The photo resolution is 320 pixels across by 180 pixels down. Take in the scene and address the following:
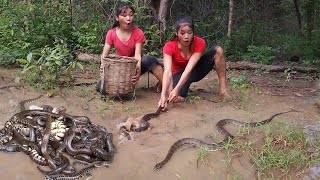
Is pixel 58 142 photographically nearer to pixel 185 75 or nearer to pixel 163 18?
pixel 185 75


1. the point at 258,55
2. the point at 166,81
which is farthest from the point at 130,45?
the point at 258,55

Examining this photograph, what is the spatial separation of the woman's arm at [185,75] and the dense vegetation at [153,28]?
2678mm

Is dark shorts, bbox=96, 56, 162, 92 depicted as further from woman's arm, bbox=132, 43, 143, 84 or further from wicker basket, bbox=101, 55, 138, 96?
wicker basket, bbox=101, 55, 138, 96

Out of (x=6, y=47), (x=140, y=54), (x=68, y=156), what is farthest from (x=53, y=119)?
(x=6, y=47)

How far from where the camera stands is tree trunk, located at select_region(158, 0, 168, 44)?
841cm

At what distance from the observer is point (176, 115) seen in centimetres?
485

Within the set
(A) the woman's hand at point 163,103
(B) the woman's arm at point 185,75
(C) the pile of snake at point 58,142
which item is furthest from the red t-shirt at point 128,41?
(C) the pile of snake at point 58,142

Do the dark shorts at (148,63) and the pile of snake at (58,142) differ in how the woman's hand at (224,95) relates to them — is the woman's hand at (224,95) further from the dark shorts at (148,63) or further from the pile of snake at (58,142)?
the pile of snake at (58,142)

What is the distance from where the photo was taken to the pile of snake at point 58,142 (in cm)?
352

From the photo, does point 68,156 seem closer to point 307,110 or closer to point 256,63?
point 307,110

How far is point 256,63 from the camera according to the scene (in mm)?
7949

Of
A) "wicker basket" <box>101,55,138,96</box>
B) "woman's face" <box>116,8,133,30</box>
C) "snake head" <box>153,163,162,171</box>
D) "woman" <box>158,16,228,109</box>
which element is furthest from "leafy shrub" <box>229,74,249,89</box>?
"snake head" <box>153,163,162,171</box>

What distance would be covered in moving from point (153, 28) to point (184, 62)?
3216mm

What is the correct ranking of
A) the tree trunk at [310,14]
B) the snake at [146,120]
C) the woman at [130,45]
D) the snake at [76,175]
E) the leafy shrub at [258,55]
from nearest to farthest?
1. the snake at [76,175]
2. the snake at [146,120]
3. the woman at [130,45]
4. the leafy shrub at [258,55]
5. the tree trunk at [310,14]
